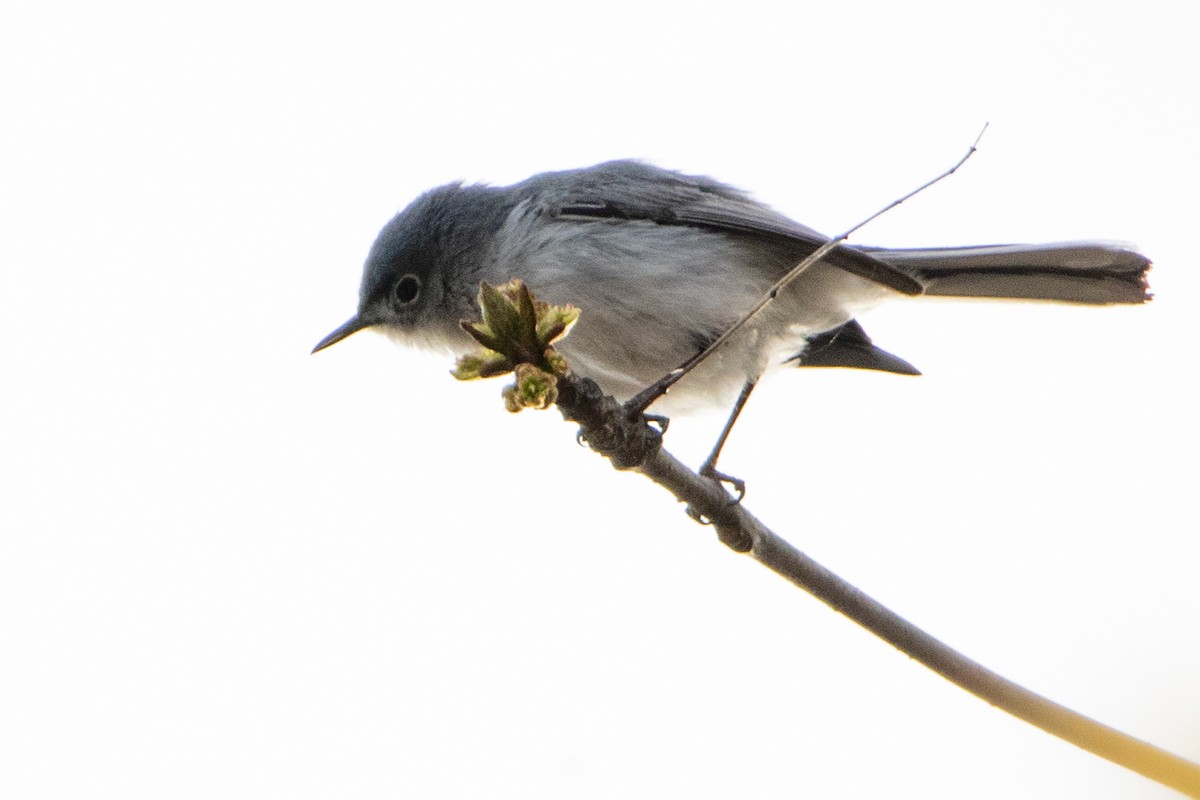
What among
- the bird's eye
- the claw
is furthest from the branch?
the bird's eye

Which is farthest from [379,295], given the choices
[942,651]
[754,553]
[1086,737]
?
[1086,737]

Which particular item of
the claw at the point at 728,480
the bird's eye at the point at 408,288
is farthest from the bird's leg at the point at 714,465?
the bird's eye at the point at 408,288

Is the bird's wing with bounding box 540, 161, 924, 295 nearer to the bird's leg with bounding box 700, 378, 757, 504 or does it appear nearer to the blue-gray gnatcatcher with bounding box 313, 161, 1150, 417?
the blue-gray gnatcatcher with bounding box 313, 161, 1150, 417

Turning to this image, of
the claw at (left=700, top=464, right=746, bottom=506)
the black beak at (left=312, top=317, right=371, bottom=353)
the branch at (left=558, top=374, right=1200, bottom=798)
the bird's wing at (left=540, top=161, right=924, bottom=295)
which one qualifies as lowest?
the branch at (left=558, top=374, right=1200, bottom=798)

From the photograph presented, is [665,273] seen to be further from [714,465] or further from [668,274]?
[714,465]

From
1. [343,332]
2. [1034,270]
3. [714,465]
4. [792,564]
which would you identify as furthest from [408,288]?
[792,564]

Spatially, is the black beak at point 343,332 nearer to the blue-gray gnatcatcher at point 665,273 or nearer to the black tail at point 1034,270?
the blue-gray gnatcatcher at point 665,273
